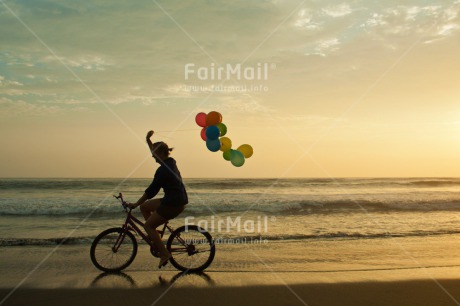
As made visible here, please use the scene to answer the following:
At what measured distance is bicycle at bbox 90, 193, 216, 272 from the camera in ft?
22.7

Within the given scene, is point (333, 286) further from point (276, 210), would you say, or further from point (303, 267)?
point (276, 210)

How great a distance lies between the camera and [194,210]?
795 inches

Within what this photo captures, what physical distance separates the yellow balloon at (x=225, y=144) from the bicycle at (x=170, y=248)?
2144mm

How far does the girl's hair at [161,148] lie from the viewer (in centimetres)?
650

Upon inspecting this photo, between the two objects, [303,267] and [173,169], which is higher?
[173,169]

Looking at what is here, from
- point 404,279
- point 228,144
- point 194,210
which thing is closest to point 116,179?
point 194,210

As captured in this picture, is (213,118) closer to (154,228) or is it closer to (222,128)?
(222,128)

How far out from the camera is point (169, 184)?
21.3 feet

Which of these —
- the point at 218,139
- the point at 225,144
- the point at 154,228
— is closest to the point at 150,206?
the point at 154,228

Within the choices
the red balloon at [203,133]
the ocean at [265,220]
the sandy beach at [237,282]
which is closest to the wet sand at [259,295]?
the sandy beach at [237,282]

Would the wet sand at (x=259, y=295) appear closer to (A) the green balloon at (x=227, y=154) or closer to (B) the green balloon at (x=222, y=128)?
(A) the green balloon at (x=227, y=154)

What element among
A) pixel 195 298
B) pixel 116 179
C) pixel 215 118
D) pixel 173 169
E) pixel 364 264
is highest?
pixel 215 118

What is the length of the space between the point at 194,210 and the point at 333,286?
575 inches

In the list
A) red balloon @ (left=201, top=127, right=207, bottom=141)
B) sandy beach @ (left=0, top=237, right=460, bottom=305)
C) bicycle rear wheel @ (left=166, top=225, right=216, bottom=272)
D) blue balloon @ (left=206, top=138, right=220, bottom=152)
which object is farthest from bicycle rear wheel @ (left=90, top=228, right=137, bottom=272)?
red balloon @ (left=201, top=127, right=207, bottom=141)
